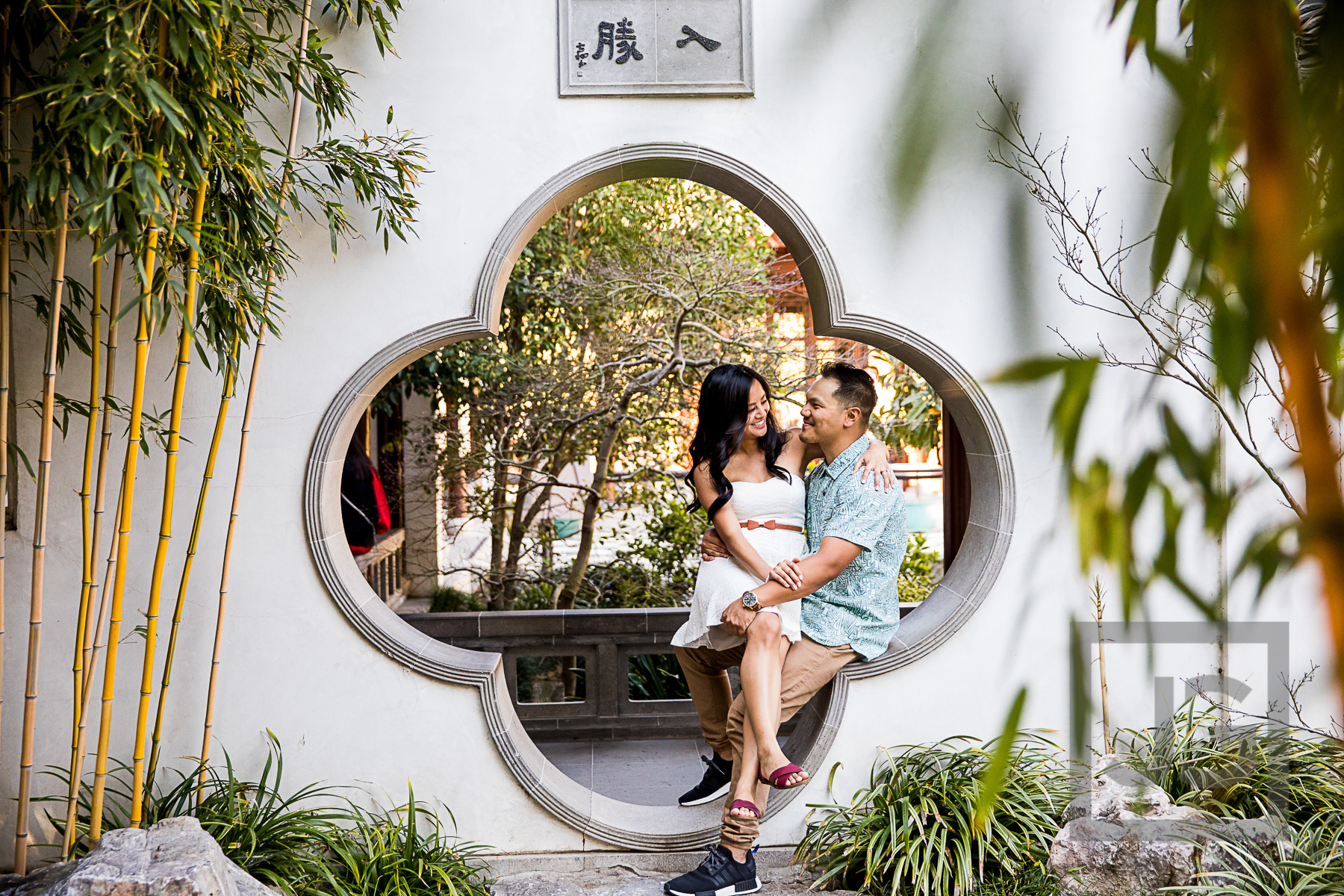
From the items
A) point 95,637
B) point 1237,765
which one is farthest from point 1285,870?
point 95,637

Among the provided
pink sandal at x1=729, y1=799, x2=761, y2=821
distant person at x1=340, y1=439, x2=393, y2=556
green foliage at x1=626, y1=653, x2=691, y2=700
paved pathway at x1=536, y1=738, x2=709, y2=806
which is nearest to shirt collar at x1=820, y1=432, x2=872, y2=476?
pink sandal at x1=729, y1=799, x2=761, y2=821

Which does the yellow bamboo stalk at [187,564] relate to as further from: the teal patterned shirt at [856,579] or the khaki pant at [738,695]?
the teal patterned shirt at [856,579]

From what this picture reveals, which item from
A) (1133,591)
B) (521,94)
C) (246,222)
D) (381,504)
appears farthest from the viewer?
(381,504)

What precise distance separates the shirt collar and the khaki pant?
0.50 m

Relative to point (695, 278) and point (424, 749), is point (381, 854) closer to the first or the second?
point (424, 749)

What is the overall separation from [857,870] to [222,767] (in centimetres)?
181

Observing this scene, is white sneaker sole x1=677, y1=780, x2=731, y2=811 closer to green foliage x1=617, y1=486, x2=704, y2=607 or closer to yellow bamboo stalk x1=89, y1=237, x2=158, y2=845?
yellow bamboo stalk x1=89, y1=237, x2=158, y2=845

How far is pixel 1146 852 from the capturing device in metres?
2.35

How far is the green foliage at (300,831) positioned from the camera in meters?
2.46

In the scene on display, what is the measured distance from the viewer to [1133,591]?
634mm

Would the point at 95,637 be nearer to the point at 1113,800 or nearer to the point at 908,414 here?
the point at 1113,800

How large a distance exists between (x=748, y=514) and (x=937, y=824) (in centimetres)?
99

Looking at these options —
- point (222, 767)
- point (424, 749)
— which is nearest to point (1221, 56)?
point (424, 749)

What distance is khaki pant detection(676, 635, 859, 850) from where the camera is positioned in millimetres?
2629
